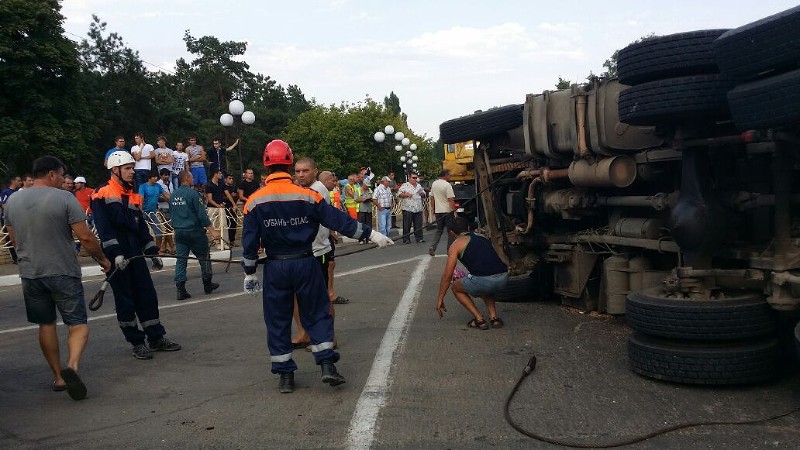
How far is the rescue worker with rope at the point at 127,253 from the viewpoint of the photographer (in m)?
6.87

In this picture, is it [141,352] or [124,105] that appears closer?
[141,352]

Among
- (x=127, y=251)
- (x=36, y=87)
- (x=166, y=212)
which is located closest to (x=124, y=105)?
(x=36, y=87)

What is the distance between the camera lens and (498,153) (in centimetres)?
915

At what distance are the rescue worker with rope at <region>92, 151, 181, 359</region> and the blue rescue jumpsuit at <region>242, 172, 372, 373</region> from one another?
179 cm

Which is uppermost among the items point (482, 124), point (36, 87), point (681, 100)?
point (36, 87)

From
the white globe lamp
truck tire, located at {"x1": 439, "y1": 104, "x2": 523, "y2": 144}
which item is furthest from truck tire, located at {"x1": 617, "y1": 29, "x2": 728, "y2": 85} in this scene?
the white globe lamp

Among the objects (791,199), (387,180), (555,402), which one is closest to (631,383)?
(555,402)

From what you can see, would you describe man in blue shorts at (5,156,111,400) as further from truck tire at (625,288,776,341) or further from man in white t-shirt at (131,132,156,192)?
man in white t-shirt at (131,132,156,192)

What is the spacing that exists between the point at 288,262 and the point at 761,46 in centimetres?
342

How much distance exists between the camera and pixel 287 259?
5664mm

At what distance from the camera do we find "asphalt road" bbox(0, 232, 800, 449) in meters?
4.51

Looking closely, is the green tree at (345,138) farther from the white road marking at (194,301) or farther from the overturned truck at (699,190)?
the overturned truck at (699,190)

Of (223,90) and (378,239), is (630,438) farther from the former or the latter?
(223,90)

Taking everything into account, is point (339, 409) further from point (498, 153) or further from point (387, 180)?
point (387, 180)
